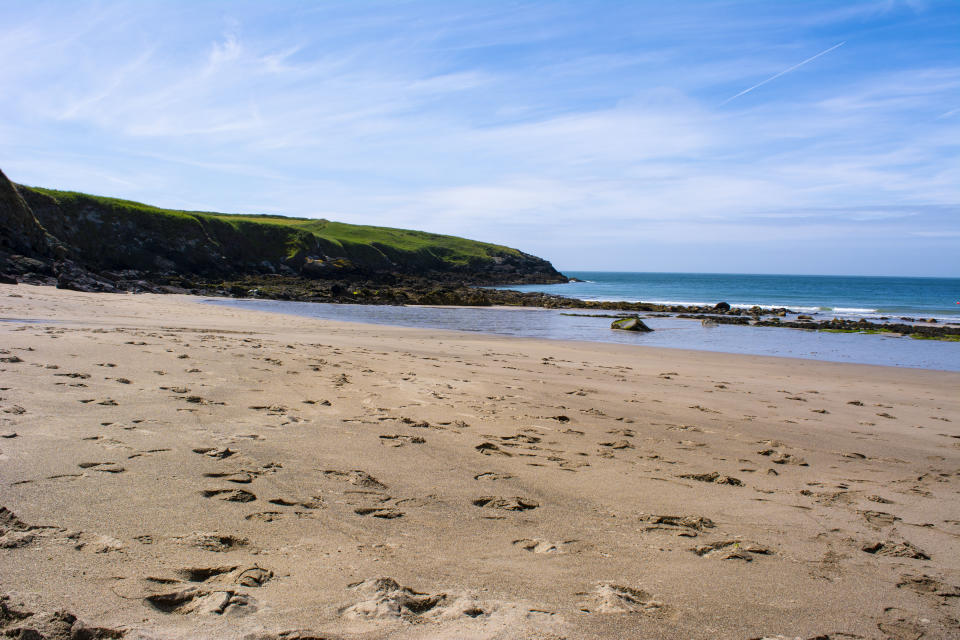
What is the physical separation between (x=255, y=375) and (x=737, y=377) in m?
10.3

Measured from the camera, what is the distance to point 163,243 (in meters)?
51.7

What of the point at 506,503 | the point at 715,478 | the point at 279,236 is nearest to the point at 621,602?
the point at 506,503

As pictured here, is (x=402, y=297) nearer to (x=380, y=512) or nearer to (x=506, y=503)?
(x=506, y=503)

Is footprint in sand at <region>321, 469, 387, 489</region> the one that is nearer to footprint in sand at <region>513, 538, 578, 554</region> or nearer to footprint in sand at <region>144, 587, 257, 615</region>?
footprint in sand at <region>513, 538, 578, 554</region>

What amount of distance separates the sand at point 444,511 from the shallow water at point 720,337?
10.9 meters

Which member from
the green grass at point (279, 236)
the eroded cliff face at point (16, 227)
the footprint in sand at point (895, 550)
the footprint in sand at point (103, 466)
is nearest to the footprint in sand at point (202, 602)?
the footprint in sand at point (103, 466)

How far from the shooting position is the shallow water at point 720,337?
62.2 ft

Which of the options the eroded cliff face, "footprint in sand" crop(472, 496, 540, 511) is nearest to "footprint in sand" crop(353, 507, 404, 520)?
"footprint in sand" crop(472, 496, 540, 511)

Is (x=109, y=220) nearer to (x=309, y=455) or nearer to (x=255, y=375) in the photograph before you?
(x=255, y=375)

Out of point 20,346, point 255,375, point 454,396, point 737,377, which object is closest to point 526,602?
point 454,396

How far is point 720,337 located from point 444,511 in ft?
77.1

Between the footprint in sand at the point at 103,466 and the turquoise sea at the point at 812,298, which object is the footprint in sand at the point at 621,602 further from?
the turquoise sea at the point at 812,298

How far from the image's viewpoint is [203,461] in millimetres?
4637

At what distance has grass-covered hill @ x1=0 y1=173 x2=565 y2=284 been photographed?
36.2m
